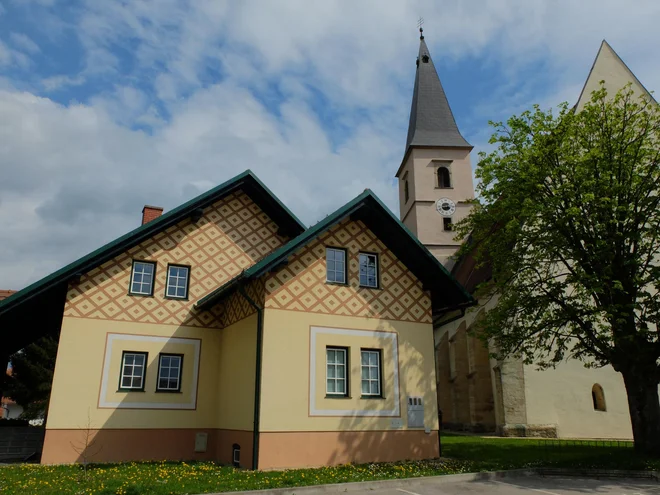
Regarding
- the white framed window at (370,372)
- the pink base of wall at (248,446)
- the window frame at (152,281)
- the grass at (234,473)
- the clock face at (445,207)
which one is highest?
the clock face at (445,207)

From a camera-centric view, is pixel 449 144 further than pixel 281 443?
Yes

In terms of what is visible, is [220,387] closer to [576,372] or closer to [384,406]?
[384,406]

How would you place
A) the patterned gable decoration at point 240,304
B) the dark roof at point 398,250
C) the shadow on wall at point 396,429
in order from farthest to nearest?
the dark roof at point 398,250, the patterned gable decoration at point 240,304, the shadow on wall at point 396,429

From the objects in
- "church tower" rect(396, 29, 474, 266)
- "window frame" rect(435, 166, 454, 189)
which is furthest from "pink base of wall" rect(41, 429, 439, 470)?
"window frame" rect(435, 166, 454, 189)

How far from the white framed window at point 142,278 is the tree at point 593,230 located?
1046cm

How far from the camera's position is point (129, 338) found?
15.8 m

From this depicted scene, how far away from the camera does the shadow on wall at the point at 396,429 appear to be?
13.9 metres

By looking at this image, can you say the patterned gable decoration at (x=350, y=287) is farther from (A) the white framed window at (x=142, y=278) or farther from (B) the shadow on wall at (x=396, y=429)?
(A) the white framed window at (x=142, y=278)

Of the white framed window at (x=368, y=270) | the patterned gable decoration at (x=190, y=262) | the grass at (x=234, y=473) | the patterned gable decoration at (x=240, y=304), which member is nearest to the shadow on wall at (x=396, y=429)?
the grass at (x=234, y=473)

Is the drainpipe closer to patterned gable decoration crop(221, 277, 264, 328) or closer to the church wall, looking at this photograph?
patterned gable decoration crop(221, 277, 264, 328)

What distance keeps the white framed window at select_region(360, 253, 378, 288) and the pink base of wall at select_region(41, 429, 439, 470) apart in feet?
13.7

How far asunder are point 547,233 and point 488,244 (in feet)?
6.03

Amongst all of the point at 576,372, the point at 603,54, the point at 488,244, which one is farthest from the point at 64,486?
the point at 603,54

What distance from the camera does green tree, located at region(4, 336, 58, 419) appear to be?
91.2 ft
